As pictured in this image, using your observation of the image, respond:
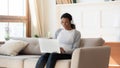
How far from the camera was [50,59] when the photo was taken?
3604 mm

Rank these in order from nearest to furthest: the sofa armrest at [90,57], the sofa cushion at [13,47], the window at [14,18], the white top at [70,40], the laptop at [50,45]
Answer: the sofa armrest at [90,57], the laptop at [50,45], the white top at [70,40], the sofa cushion at [13,47], the window at [14,18]

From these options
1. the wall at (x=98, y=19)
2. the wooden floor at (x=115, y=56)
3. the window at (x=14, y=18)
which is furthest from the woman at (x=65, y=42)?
the window at (x=14, y=18)

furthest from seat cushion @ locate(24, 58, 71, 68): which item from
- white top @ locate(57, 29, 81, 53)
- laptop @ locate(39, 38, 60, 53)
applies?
white top @ locate(57, 29, 81, 53)

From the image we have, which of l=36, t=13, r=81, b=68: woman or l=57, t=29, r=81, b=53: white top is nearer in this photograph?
l=36, t=13, r=81, b=68: woman

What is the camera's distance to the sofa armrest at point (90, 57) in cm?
340

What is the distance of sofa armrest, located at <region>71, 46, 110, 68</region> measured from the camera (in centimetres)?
340

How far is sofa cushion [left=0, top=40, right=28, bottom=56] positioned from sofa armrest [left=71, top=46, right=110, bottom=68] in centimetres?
139

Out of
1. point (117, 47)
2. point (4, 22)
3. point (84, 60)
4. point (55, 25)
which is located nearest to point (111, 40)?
point (117, 47)

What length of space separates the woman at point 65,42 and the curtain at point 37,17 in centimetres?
201

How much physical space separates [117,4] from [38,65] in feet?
7.98

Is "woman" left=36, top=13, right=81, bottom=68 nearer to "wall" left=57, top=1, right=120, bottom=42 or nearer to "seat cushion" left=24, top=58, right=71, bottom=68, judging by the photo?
"seat cushion" left=24, top=58, right=71, bottom=68

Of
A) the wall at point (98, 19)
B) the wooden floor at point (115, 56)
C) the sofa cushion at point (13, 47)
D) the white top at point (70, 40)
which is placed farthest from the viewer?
the wall at point (98, 19)

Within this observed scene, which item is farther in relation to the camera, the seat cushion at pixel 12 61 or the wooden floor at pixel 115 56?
the wooden floor at pixel 115 56

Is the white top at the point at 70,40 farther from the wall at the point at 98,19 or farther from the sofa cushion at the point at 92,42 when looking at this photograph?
the wall at the point at 98,19
